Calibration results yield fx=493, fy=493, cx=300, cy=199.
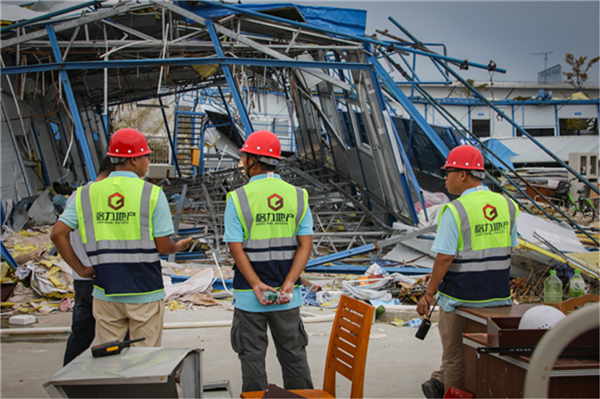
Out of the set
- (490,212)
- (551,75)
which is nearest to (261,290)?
(490,212)

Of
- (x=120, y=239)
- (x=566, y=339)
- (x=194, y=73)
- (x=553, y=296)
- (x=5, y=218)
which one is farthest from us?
(x=194, y=73)

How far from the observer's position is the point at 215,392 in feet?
8.28

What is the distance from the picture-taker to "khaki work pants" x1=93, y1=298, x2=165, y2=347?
10.1ft

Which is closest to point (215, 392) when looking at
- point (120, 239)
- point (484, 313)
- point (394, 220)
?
point (120, 239)

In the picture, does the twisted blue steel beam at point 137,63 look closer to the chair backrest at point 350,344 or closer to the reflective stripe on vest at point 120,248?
the reflective stripe on vest at point 120,248

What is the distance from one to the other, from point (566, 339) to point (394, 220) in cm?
938

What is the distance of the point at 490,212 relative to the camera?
3393 mm

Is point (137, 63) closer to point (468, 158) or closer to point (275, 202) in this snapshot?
point (275, 202)

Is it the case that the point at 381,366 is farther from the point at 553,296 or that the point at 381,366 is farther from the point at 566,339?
the point at 566,339

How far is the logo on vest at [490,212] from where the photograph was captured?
338 cm

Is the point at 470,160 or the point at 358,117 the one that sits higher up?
the point at 358,117

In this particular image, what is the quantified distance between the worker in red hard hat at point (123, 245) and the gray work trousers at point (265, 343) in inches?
22.3

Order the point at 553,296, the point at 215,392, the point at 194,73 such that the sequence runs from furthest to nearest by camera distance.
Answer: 1. the point at 194,73
2. the point at 553,296
3. the point at 215,392

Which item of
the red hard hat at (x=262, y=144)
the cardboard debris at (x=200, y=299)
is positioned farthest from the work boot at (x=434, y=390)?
the cardboard debris at (x=200, y=299)
